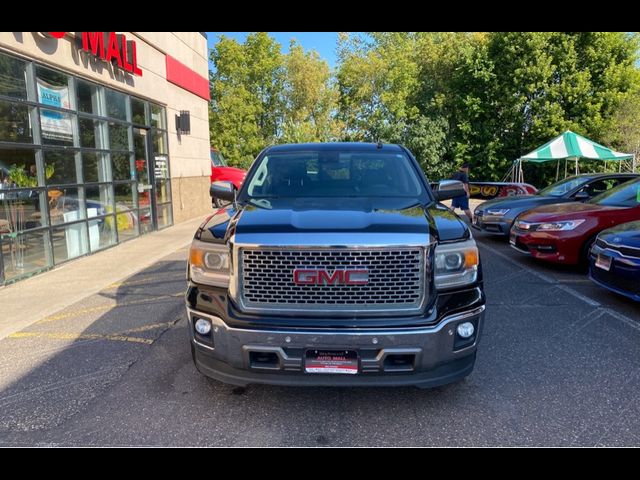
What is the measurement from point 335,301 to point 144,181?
10287 millimetres

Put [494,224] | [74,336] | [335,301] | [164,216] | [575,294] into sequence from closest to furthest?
[335,301], [74,336], [575,294], [494,224], [164,216]

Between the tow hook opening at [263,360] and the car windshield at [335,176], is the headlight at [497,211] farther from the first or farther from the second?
the tow hook opening at [263,360]

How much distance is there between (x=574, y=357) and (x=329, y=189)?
260cm

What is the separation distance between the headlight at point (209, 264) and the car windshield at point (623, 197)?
6694 mm

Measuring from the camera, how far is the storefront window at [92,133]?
8.87 meters

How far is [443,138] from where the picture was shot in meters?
27.8

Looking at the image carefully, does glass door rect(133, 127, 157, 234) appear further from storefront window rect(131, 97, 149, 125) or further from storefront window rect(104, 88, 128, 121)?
storefront window rect(104, 88, 128, 121)

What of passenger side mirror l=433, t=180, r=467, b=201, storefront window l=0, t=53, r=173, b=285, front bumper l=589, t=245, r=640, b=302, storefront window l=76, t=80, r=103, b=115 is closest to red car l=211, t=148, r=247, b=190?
storefront window l=0, t=53, r=173, b=285

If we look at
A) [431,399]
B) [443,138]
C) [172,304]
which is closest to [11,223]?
[172,304]

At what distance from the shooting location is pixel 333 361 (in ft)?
9.07

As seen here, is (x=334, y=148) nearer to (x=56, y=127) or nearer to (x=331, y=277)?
(x=331, y=277)

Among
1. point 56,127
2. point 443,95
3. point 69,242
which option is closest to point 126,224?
point 69,242
